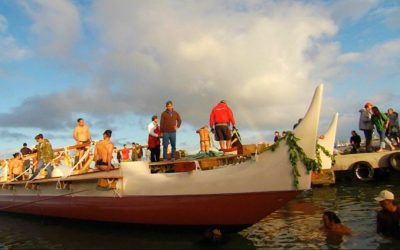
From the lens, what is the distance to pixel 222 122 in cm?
1223

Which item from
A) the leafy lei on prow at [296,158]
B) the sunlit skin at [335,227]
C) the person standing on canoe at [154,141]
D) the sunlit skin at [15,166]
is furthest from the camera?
the sunlit skin at [15,166]

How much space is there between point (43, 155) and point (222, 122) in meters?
7.10

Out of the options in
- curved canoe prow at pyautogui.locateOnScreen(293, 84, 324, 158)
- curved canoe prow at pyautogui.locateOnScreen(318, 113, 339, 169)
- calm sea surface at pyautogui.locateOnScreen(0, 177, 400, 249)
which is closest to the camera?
curved canoe prow at pyautogui.locateOnScreen(293, 84, 324, 158)

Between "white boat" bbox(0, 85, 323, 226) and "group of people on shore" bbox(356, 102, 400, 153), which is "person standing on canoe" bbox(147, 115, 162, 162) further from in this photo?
"group of people on shore" bbox(356, 102, 400, 153)

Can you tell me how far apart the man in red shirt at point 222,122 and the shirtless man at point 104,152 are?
3.40 meters

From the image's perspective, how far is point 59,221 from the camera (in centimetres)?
1403

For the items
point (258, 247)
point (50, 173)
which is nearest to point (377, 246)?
point (258, 247)

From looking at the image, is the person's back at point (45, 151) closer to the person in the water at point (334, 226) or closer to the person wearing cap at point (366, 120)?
the person in the water at point (334, 226)

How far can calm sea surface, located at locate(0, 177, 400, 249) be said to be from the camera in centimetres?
873

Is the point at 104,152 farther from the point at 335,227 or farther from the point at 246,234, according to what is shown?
the point at 335,227

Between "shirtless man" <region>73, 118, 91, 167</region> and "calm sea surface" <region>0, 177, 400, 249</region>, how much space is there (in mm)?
2978

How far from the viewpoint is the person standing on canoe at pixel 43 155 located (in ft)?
46.6

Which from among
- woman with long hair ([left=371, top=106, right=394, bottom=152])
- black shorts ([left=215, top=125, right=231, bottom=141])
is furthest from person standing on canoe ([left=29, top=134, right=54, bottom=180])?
woman with long hair ([left=371, top=106, right=394, bottom=152])

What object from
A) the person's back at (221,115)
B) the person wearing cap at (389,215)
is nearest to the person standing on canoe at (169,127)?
the person's back at (221,115)
